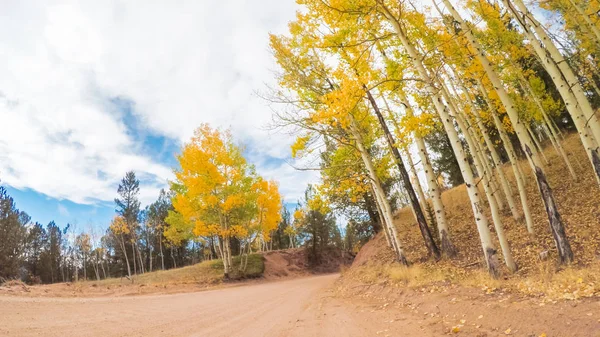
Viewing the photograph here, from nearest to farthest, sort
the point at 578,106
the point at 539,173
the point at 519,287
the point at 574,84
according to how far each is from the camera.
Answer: the point at 519,287, the point at 574,84, the point at 578,106, the point at 539,173

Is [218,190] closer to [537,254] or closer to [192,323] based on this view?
[192,323]

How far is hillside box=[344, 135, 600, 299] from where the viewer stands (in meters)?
4.49

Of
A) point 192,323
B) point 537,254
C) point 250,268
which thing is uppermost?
point 250,268

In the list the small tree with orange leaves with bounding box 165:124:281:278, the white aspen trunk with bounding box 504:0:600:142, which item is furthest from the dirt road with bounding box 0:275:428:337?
the small tree with orange leaves with bounding box 165:124:281:278

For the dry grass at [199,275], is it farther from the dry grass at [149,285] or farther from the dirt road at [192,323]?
the dirt road at [192,323]

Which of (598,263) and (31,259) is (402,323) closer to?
(598,263)

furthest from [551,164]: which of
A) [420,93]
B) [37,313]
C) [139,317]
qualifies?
[37,313]

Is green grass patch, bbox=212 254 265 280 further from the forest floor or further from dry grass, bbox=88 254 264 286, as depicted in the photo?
the forest floor

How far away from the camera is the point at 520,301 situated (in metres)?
4.20

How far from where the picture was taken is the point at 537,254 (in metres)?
7.12

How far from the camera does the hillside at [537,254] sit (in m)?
4.49

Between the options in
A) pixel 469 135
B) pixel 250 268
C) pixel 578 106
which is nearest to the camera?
pixel 578 106

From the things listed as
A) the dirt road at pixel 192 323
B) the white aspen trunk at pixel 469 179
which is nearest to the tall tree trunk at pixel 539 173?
the white aspen trunk at pixel 469 179

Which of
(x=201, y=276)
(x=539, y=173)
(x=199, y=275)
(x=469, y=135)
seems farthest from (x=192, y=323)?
(x=199, y=275)
